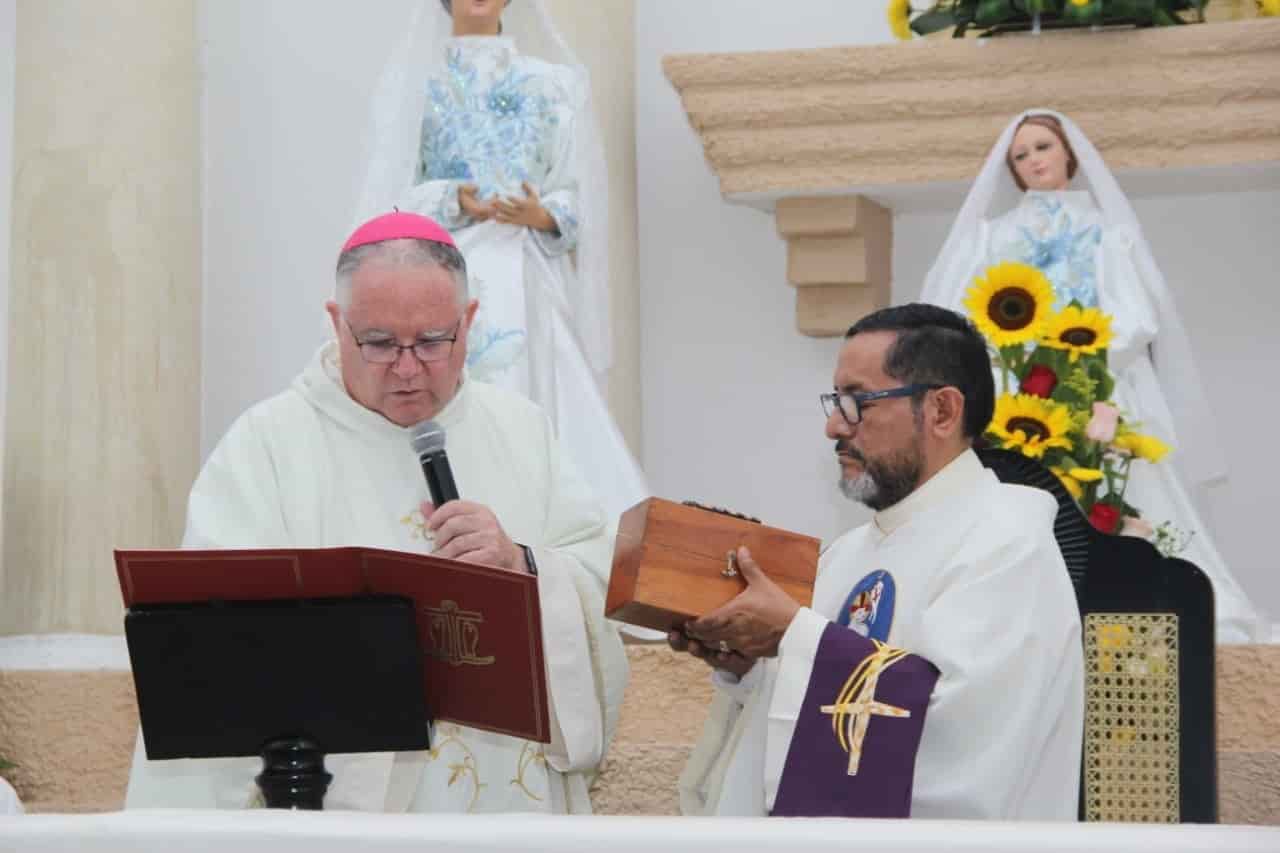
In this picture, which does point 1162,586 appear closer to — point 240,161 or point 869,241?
point 869,241

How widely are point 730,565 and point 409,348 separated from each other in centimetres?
74

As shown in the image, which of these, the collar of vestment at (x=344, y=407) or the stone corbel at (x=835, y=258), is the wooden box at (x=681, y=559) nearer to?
the collar of vestment at (x=344, y=407)

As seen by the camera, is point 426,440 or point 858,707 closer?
point 426,440

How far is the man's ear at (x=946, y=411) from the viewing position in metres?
4.02

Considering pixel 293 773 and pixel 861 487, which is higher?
pixel 861 487

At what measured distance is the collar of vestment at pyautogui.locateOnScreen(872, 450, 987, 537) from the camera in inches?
159

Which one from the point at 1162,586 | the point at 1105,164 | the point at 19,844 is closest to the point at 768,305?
the point at 1105,164

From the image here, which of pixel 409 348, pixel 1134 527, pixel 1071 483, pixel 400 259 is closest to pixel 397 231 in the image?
pixel 400 259

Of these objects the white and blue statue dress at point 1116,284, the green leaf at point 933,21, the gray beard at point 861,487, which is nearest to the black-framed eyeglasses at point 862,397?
the gray beard at point 861,487

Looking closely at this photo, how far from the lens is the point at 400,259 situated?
159 inches

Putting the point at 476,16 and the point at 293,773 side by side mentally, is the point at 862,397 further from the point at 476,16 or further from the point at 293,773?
the point at 476,16

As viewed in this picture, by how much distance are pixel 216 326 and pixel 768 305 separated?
213cm

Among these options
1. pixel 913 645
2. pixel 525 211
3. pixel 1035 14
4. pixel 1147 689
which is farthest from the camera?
pixel 1035 14

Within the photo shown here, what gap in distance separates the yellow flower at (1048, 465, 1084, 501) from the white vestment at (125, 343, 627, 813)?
1426mm
